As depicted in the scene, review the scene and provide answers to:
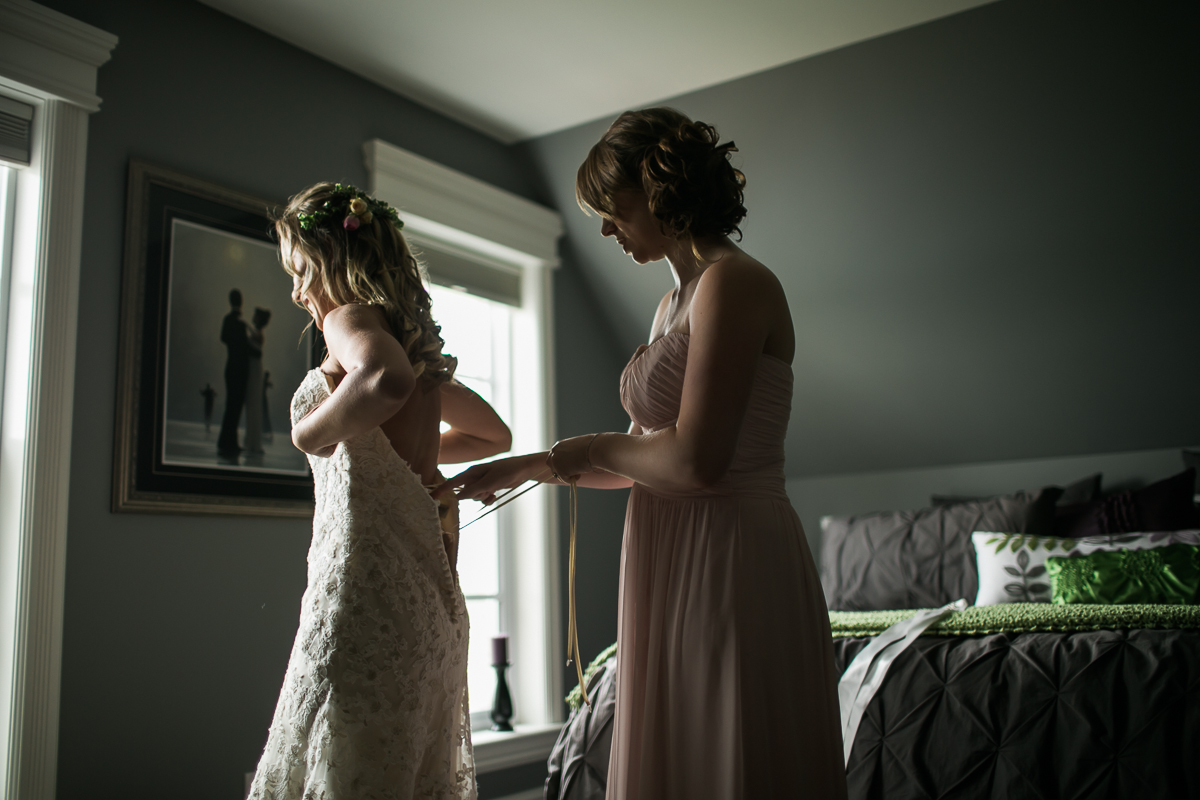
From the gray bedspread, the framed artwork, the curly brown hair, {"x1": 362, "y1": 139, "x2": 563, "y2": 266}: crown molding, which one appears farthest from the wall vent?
the gray bedspread

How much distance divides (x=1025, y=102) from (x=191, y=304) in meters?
2.86

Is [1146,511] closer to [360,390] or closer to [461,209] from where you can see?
[461,209]

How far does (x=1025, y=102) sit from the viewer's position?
3.36 metres

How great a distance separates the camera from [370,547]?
1.59m

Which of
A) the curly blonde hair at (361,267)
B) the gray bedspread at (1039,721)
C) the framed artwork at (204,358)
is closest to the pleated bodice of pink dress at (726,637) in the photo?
the curly blonde hair at (361,267)

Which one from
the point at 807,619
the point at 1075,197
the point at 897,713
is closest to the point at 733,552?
the point at 807,619

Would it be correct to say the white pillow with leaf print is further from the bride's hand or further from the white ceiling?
the bride's hand

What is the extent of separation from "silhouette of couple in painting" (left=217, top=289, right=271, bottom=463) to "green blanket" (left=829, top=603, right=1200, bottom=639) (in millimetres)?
1913

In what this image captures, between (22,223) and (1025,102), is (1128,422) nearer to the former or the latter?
(1025,102)

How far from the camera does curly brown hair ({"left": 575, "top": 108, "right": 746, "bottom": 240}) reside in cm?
144

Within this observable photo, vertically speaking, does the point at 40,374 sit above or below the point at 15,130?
below

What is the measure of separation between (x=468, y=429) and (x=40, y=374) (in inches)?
57.4

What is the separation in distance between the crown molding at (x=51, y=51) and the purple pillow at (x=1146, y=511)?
3.77 metres

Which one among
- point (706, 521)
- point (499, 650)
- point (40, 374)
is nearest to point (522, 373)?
point (499, 650)
